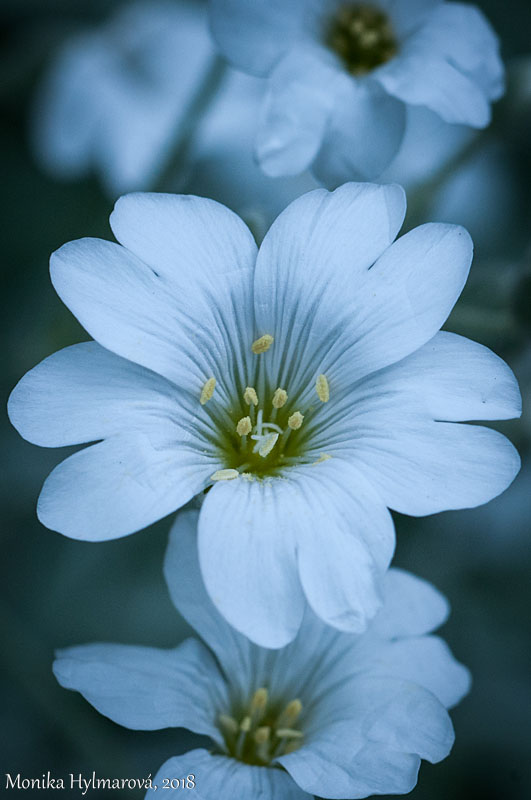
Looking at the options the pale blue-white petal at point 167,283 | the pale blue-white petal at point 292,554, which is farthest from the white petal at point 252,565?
the pale blue-white petal at point 167,283

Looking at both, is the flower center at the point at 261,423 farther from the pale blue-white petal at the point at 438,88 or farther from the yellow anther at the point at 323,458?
the pale blue-white petal at the point at 438,88

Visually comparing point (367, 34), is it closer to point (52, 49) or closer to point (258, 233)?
point (258, 233)

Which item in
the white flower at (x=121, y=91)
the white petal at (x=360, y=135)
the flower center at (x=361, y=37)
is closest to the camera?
A: the white petal at (x=360, y=135)

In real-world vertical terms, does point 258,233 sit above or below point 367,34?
below

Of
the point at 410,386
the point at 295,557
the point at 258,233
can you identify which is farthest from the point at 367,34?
the point at 295,557

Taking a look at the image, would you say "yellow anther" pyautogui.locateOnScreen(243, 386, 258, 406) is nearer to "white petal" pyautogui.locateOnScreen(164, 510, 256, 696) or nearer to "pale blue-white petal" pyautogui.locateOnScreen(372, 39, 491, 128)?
"white petal" pyautogui.locateOnScreen(164, 510, 256, 696)

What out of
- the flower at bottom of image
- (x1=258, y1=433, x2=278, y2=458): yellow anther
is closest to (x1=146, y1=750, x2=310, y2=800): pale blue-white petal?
the flower at bottom of image
